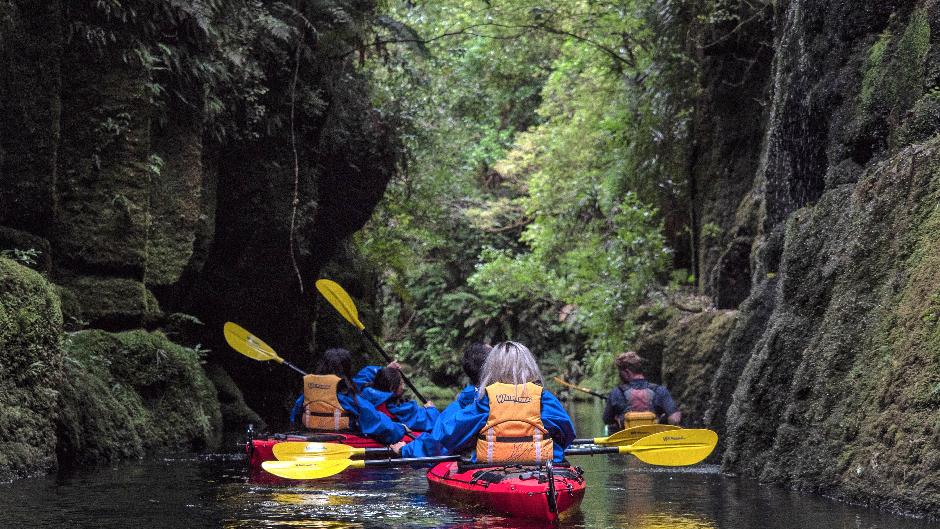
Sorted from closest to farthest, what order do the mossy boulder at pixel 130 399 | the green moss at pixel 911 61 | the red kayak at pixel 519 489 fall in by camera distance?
the red kayak at pixel 519 489
the green moss at pixel 911 61
the mossy boulder at pixel 130 399

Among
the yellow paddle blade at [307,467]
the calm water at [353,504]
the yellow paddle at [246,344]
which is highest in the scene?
the yellow paddle at [246,344]

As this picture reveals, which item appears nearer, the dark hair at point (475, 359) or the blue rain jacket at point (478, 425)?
the blue rain jacket at point (478, 425)

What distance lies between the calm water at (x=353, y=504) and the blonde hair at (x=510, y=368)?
893mm

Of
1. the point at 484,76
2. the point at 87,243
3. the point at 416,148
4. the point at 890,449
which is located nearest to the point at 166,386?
the point at 87,243

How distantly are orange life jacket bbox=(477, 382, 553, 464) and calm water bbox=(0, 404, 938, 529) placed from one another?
0.45m

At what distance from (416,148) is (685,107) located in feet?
17.7

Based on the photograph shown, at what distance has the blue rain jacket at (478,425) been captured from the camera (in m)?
7.04

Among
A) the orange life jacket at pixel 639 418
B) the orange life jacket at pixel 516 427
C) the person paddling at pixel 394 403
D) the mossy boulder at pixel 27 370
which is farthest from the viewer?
the orange life jacket at pixel 639 418

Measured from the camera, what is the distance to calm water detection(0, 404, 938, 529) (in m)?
6.71

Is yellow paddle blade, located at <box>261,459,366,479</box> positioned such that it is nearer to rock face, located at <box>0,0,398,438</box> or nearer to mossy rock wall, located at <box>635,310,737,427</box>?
rock face, located at <box>0,0,398,438</box>

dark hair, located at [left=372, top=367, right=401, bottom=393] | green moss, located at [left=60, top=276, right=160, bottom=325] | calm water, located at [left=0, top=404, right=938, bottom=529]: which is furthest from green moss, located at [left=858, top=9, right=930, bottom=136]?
green moss, located at [left=60, top=276, right=160, bottom=325]

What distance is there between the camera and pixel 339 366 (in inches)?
420

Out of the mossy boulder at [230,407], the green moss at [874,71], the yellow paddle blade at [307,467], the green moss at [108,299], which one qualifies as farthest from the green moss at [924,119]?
the mossy boulder at [230,407]

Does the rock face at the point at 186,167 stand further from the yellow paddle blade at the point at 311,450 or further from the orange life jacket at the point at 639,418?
the orange life jacket at the point at 639,418
